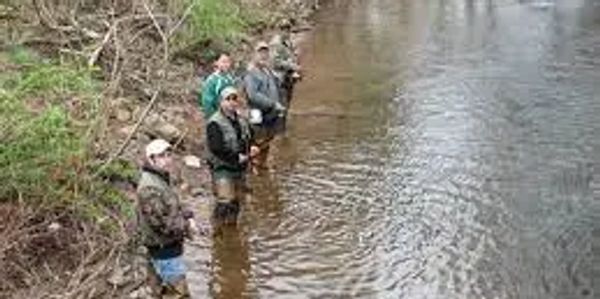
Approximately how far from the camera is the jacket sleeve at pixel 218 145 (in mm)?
11266

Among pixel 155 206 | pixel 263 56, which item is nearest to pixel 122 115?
pixel 263 56

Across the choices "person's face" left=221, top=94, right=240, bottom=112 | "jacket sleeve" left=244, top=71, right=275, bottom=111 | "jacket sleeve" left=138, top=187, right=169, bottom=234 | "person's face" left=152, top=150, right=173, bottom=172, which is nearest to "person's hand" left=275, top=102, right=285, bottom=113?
"jacket sleeve" left=244, top=71, right=275, bottom=111

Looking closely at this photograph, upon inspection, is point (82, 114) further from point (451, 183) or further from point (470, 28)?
Answer: point (470, 28)

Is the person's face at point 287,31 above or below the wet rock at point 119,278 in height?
above

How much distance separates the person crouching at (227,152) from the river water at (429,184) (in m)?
0.37

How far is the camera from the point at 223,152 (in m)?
11.4

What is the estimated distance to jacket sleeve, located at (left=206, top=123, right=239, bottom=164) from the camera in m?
11.3

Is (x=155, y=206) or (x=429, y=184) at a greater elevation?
(x=155, y=206)

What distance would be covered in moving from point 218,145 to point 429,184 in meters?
3.28

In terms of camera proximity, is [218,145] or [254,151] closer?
[218,145]

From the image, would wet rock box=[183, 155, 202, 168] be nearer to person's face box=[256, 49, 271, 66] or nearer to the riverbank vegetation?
the riverbank vegetation

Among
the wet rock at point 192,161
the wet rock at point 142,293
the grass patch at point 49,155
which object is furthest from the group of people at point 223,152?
the grass patch at point 49,155

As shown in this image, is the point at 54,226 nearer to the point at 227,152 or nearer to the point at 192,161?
the point at 227,152

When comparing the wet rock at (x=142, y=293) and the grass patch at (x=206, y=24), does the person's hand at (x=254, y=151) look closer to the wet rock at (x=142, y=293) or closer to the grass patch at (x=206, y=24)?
the wet rock at (x=142, y=293)
